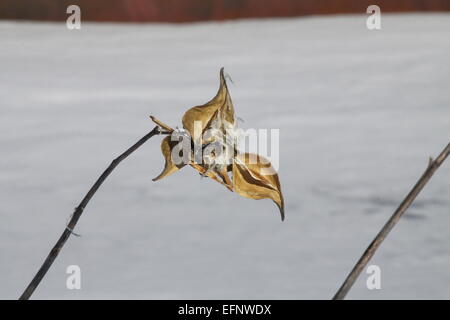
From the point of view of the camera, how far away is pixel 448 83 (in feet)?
5.05

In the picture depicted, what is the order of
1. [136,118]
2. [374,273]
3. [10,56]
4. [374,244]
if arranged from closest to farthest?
[374,244] → [374,273] → [136,118] → [10,56]

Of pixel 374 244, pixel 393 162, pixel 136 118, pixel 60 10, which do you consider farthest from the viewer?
pixel 60 10

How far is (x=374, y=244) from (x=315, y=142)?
1.10 m

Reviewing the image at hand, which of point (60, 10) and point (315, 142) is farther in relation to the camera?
point (60, 10)

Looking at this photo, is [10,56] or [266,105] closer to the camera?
[266,105]

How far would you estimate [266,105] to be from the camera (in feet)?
4.84

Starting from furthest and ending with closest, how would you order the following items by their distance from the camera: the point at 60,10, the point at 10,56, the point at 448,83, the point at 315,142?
the point at 60,10
the point at 10,56
the point at 448,83
the point at 315,142

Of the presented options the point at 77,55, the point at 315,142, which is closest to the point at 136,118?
the point at 315,142

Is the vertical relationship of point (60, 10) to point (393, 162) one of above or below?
above

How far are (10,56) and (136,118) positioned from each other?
1.89ft

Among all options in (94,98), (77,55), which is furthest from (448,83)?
(77,55)

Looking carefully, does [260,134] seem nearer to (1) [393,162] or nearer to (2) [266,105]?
(1) [393,162]

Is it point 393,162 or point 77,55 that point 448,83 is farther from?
point 77,55

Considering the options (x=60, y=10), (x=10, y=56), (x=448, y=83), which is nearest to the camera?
(x=448, y=83)
